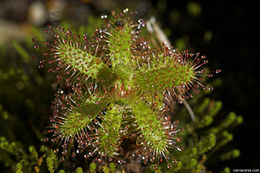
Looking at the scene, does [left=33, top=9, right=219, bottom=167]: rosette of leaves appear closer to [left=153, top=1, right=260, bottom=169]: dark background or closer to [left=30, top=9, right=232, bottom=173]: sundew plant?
[left=30, top=9, right=232, bottom=173]: sundew plant

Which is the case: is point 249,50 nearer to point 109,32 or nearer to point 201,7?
point 201,7

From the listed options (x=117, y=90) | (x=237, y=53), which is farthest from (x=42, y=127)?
(x=237, y=53)

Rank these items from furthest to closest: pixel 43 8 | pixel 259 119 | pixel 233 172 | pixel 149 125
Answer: pixel 43 8 < pixel 259 119 < pixel 233 172 < pixel 149 125

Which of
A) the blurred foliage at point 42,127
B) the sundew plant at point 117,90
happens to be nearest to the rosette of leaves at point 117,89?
the sundew plant at point 117,90

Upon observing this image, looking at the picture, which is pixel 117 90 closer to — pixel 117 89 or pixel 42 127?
pixel 117 89

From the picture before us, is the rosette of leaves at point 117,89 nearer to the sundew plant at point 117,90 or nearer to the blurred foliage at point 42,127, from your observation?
the sundew plant at point 117,90

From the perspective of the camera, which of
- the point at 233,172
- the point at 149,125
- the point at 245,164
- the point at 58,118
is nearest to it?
the point at 149,125

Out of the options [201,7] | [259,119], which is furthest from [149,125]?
[201,7]

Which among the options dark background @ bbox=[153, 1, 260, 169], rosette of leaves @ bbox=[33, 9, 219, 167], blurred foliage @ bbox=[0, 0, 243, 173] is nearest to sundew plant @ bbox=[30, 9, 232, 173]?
rosette of leaves @ bbox=[33, 9, 219, 167]

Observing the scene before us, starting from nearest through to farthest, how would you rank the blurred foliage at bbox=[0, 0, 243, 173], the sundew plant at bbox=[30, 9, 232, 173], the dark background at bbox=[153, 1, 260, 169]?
the sundew plant at bbox=[30, 9, 232, 173] → the blurred foliage at bbox=[0, 0, 243, 173] → the dark background at bbox=[153, 1, 260, 169]
